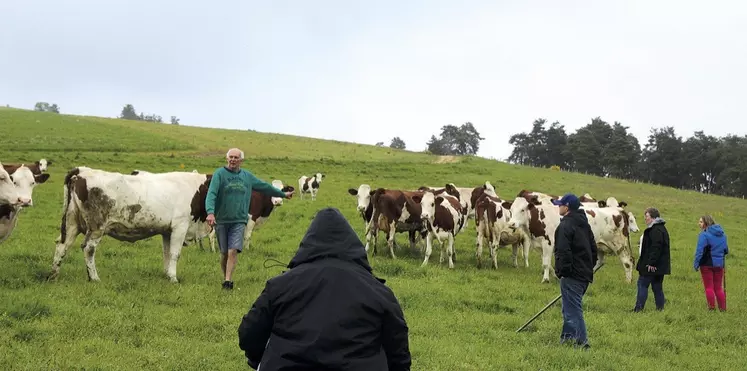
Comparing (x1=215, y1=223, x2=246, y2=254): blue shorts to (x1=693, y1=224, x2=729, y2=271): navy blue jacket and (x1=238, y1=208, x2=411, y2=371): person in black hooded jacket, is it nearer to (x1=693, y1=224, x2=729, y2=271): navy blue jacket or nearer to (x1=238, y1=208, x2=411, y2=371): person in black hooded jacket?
(x1=238, y1=208, x2=411, y2=371): person in black hooded jacket

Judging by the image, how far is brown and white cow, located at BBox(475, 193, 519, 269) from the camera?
50.9 ft

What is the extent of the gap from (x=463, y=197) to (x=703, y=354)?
1261cm

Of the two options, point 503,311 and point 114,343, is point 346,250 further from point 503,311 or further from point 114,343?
point 503,311

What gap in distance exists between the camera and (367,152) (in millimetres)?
57969

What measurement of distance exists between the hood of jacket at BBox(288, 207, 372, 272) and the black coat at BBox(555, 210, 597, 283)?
5.42m

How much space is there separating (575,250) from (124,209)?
7346 mm

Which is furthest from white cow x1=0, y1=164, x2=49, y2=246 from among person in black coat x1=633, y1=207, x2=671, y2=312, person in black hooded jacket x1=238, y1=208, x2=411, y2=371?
person in black coat x1=633, y1=207, x2=671, y2=312

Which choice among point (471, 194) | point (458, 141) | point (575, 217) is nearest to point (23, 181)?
point (575, 217)

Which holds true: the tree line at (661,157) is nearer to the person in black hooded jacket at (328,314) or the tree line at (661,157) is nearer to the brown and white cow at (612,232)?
the brown and white cow at (612,232)

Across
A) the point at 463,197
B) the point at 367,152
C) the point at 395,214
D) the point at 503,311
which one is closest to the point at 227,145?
the point at 367,152

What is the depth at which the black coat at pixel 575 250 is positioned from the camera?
331 inches

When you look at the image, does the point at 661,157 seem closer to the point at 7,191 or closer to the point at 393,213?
the point at 393,213

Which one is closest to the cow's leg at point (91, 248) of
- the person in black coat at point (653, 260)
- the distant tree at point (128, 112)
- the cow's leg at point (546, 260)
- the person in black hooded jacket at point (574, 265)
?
the person in black hooded jacket at point (574, 265)

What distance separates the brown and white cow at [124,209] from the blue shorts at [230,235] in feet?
3.28
